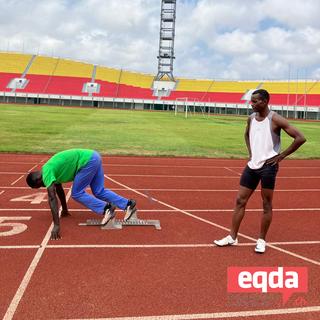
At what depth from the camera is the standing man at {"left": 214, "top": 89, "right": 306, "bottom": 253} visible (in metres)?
4.78

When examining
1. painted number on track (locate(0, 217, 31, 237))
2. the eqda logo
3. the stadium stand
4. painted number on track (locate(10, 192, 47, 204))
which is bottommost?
the eqda logo

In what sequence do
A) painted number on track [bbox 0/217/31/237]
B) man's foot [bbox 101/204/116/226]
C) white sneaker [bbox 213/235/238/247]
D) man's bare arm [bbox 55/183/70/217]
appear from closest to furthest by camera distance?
white sneaker [bbox 213/235/238/247] < painted number on track [bbox 0/217/31/237] < man's foot [bbox 101/204/116/226] < man's bare arm [bbox 55/183/70/217]

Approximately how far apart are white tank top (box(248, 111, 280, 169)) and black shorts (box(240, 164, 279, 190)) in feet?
0.24

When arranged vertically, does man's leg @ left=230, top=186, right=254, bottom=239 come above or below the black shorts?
below

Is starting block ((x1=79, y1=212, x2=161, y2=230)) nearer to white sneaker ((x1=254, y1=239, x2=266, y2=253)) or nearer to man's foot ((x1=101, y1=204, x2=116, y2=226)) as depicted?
man's foot ((x1=101, y1=204, x2=116, y2=226))

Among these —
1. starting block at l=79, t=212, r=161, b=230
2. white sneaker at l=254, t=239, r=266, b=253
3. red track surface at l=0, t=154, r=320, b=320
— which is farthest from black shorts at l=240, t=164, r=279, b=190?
starting block at l=79, t=212, r=161, b=230

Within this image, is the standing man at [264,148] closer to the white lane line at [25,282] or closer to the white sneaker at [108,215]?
the white sneaker at [108,215]

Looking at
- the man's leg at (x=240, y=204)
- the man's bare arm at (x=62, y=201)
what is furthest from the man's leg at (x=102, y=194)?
the man's leg at (x=240, y=204)

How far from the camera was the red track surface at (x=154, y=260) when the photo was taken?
12.1 feet

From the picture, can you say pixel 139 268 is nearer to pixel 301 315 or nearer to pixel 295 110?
pixel 301 315

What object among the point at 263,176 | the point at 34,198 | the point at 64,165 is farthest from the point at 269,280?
the point at 34,198

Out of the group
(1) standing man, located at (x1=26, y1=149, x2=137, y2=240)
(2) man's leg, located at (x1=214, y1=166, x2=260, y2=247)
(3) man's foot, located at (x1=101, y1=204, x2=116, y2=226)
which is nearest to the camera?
(2) man's leg, located at (x1=214, y1=166, x2=260, y2=247)

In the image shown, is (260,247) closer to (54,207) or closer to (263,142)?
(263,142)

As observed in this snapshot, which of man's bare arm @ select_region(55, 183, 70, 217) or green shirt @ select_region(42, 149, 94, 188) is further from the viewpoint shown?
man's bare arm @ select_region(55, 183, 70, 217)
